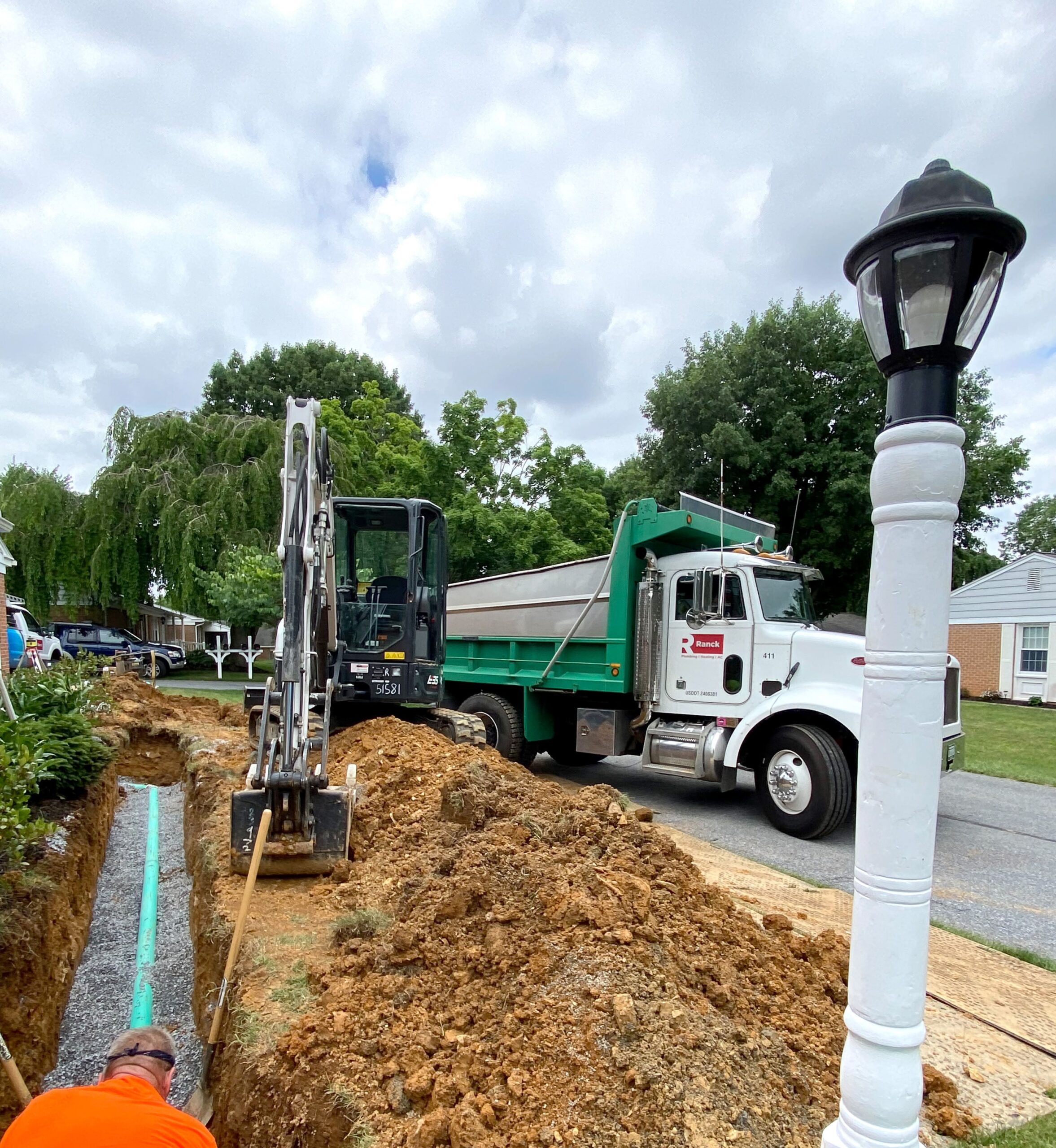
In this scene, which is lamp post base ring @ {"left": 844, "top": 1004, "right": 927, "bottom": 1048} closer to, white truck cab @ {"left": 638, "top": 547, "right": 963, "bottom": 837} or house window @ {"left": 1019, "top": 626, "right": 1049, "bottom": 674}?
white truck cab @ {"left": 638, "top": 547, "right": 963, "bottom": 837}

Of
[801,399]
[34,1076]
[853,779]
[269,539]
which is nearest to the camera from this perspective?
[34,1076]

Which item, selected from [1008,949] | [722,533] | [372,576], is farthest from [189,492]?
[1008,949]

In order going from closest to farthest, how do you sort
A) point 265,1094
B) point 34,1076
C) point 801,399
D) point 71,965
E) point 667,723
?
point 265,1094
point 34,1076
point 71,965
point 667,723
point 801,399

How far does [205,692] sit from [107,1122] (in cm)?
1851

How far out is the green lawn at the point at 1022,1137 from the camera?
2.57 m

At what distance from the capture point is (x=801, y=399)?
18609mm

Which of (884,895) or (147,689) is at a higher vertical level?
(884,895)

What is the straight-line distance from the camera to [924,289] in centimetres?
168

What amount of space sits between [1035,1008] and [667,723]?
4.44 metres

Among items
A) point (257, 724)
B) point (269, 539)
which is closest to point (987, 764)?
point (257, 724)

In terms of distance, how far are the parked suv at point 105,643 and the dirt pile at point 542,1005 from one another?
21748mm

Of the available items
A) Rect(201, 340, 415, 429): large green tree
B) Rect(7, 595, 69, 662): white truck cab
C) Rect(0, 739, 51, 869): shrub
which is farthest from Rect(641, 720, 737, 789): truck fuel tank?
Rect(201, 340, 415, 429): large green tree

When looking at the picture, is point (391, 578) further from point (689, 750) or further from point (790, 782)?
point (790, 782)

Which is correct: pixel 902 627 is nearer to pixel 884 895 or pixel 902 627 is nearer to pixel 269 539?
pixel 884 895
